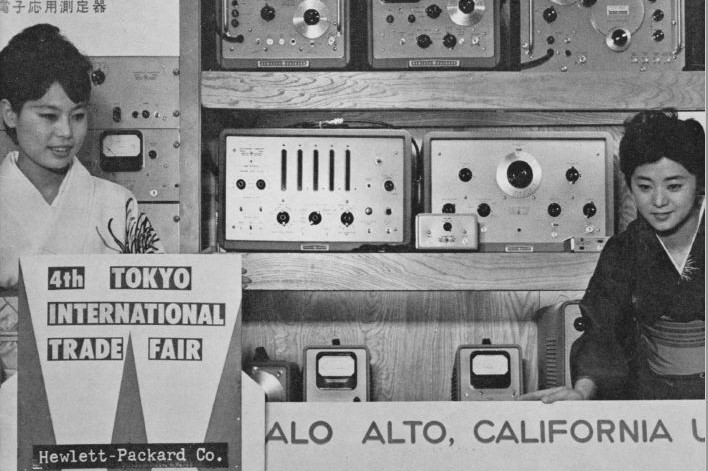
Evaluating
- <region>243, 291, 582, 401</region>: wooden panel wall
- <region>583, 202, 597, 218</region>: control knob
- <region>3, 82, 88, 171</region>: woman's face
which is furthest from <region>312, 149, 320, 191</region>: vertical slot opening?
<region>583, 202, 597, 218</region>: control knob

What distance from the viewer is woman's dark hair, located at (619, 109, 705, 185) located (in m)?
2.38

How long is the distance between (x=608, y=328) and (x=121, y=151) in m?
1.33

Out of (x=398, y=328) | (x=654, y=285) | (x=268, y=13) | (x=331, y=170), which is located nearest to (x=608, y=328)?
(x=654, y=285)

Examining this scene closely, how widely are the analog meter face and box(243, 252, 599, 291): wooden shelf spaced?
370 millimetres

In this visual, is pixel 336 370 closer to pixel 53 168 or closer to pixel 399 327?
pixel 399 327

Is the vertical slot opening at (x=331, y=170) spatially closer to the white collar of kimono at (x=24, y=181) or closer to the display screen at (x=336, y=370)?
the display screen at (x=336, y=370)

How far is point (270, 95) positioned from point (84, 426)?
945mm

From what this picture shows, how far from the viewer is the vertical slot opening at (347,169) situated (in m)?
2.38

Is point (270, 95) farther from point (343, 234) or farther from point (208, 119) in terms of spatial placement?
point (343, 234)

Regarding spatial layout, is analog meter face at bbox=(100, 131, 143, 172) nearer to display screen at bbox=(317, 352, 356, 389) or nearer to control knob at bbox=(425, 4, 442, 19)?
display screen at bbox=(317, 352, 356, 389)

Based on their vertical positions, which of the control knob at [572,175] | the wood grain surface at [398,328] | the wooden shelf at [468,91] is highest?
the wooden shelf at [468,91]

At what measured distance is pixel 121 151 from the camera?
2.31 metres

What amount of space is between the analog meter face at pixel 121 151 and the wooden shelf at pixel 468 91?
0.26m

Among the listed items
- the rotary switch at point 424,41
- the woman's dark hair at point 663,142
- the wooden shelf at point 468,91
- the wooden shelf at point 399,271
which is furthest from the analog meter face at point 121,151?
the woman's dark hair at point 663,142
